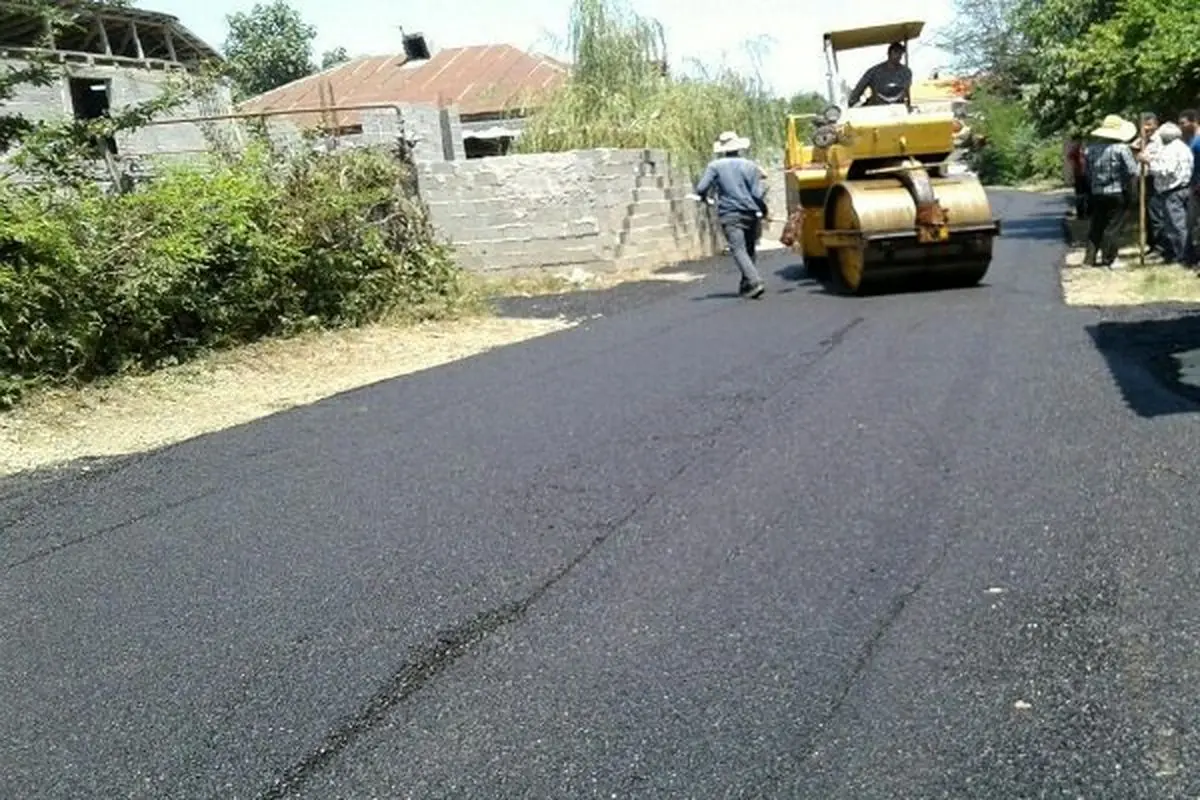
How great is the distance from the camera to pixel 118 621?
16.0 feet

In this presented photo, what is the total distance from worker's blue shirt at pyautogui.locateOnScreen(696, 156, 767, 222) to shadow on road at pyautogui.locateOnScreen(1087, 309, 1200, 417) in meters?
4.87

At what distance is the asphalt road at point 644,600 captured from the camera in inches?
137

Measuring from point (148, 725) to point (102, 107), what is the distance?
3014 cm

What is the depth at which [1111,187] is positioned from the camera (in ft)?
46.1

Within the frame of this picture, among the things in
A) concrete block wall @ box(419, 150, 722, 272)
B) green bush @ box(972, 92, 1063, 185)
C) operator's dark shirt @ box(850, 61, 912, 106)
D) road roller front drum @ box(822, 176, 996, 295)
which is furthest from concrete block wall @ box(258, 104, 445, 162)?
green bush @ box(972, 92, 1063, 185)

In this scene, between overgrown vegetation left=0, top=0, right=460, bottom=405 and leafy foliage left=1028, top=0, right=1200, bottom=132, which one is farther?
leafy foliage left=1028, top=0, right=1200, bottom=132

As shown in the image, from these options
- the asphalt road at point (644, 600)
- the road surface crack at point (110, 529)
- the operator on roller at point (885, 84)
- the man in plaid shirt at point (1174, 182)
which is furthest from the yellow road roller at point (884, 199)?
the road surface crack at point (110, 529)

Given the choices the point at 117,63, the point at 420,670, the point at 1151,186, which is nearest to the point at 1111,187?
the point at 1151,186

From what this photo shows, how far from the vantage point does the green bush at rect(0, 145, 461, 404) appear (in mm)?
9594

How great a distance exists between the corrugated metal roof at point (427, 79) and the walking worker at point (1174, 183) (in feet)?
65.1

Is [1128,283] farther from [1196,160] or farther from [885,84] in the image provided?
[885,84]

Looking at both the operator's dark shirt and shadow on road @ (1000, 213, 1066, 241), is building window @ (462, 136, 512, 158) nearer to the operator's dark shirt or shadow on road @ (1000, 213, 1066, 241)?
shadow on road @ (1000, 213, 1066, 241)

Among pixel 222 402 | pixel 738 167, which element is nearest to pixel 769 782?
pixel 222 402

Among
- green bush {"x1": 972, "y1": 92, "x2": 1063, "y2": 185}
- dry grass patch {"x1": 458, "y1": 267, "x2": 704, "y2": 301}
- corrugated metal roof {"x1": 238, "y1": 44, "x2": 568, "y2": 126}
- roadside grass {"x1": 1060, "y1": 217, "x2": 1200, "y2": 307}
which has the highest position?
corrugated metal roof {"x1": 238, "y1": 44, "x2": 568, "y2": 126}
